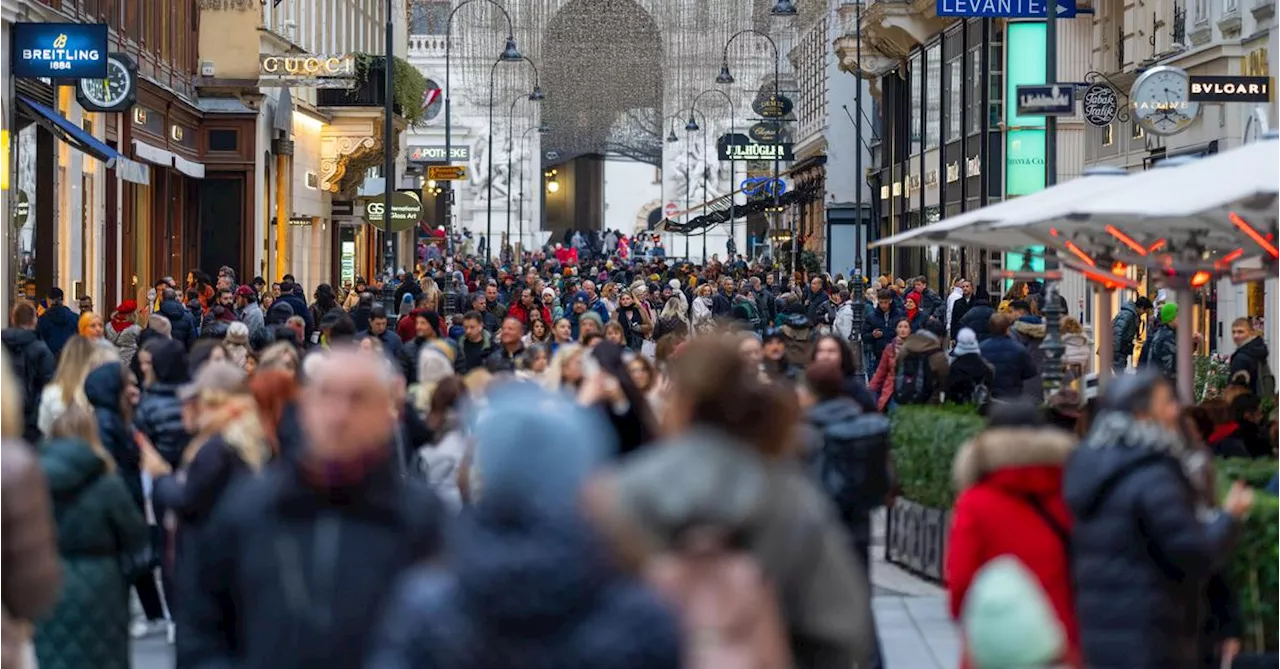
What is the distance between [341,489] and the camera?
5254mm

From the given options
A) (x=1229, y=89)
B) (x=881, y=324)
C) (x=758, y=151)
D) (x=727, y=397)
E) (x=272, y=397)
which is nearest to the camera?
(x=727, y=397)

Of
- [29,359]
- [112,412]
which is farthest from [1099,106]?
[112,412]

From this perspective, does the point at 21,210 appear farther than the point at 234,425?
Yes

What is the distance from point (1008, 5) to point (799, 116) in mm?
66287

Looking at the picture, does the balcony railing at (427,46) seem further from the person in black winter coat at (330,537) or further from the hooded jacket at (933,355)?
the person in black winter coat at (330,537)

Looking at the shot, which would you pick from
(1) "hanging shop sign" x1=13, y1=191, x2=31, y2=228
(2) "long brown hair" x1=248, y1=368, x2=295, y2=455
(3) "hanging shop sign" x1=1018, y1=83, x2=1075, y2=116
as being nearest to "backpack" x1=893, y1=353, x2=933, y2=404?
(3) "hanging shop sign" x1=1018, y1=83, x2=1075, y2=116

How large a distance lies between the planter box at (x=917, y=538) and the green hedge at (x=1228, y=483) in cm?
8

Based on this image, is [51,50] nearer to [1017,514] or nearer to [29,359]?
[29,359]

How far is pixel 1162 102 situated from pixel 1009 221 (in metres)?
13.0

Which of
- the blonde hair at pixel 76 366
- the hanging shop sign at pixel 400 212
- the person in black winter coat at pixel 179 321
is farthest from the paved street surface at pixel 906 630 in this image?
the hanging shop sign at pixel 400 212

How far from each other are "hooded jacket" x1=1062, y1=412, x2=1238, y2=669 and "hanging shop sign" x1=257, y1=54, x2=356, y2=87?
3512 centimetres

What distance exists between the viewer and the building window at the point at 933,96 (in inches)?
2147

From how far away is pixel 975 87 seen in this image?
49875 mm

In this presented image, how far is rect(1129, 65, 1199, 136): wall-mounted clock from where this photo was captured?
27.0 meters
